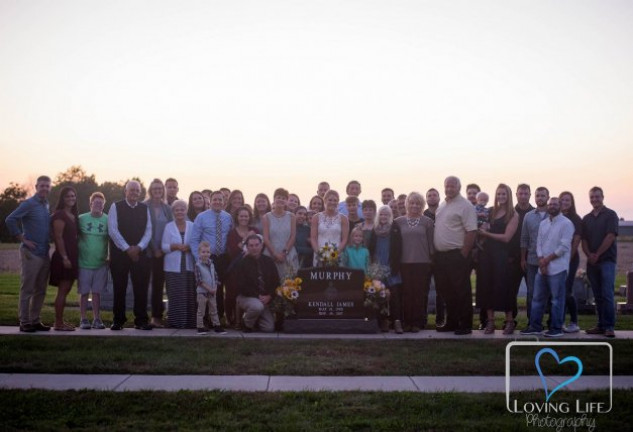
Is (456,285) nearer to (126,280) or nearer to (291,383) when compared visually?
(291,383)

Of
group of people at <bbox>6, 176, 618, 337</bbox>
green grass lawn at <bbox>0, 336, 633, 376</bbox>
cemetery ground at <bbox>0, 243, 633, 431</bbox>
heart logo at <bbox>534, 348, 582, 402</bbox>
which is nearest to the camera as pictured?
cemetery ground at <bbox>0, 243, 633, 431</bbox>

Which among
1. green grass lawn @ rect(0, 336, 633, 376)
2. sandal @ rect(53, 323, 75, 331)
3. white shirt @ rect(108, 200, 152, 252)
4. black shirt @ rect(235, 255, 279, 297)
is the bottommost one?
green grass lawn @ rect(0, 336, 633, 376)

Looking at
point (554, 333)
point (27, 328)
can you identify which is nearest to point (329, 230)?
point (554, 333)

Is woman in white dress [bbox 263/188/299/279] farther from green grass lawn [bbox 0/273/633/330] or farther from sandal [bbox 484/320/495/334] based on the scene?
sandal [bbox 484/320/495/334]

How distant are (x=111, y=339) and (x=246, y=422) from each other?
4.64 meters

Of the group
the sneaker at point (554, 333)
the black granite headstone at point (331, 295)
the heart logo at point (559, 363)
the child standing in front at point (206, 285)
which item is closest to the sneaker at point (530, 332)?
the sneaker at point (554, 333)

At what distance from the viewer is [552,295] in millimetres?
10961

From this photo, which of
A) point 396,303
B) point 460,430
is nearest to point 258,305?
point 396,303

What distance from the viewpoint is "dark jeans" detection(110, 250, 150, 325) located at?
36.9 ft

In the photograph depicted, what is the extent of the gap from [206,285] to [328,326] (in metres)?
2.11

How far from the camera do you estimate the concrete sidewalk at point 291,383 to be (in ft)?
24.1

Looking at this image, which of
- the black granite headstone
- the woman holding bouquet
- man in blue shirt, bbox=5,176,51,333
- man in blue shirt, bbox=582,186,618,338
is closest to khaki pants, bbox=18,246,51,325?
man in blue shirt, bbox=5,176,51,333

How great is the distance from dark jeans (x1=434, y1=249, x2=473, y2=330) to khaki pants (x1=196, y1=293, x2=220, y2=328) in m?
3.76
